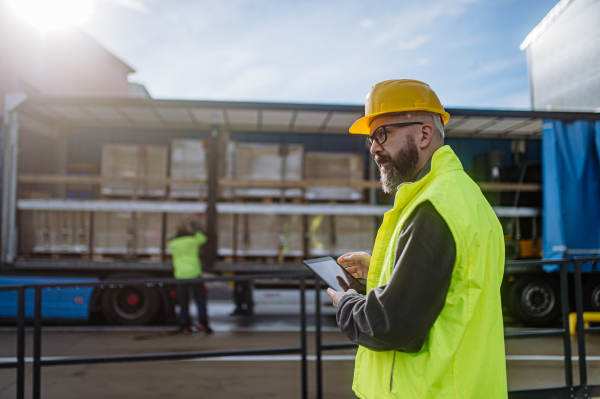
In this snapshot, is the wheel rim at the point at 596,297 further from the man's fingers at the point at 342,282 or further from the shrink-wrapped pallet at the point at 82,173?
the shrink-wrapped pallet at the point at 82,173

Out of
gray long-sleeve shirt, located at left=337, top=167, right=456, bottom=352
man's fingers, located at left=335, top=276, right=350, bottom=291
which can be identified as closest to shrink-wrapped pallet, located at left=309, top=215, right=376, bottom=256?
man's fingers, located at left=335, top=276, right=350, bottom=291

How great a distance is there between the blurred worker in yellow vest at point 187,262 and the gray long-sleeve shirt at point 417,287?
17.4 ft

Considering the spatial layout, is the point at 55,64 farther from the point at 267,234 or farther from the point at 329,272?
the point at 329,272

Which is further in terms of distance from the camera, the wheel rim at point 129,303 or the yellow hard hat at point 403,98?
the wheel rim at point 129,303

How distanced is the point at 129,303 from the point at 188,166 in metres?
2.47

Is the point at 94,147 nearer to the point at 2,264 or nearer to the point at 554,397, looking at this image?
the point at 2,264

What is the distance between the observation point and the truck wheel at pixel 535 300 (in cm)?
666

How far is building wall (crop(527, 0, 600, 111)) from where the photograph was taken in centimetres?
520

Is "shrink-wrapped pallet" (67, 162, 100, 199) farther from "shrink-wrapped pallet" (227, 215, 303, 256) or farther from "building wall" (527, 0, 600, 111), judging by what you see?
"building wall" (527, 0, 600, 111)

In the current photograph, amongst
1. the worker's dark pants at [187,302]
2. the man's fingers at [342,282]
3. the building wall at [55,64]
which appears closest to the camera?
the man's fingers at [342,282]

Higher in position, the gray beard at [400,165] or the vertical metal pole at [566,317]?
the gray beard at [400,165]

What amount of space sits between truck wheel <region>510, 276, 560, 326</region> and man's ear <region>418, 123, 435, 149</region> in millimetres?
6374

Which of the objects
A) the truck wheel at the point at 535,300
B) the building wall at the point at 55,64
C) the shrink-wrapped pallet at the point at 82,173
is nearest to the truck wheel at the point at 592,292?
the truck wheel at the point at 535,300

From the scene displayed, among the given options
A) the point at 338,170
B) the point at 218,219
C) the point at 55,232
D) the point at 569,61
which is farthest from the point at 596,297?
the point at 55,232
